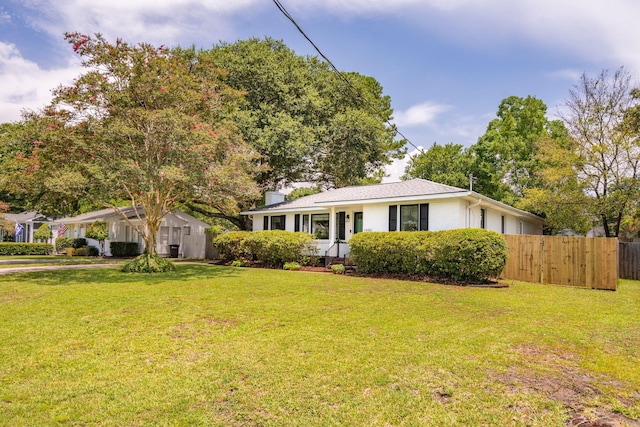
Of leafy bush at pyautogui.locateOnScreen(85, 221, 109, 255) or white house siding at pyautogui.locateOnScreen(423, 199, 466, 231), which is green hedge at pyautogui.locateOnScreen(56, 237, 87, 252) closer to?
leafy bush at pyautogui.locateOnScreen(85, 221, 109, 255)

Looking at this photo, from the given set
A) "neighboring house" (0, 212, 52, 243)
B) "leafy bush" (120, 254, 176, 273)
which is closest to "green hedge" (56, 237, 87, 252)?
"neighboring house" (0, 212, 52, 243)

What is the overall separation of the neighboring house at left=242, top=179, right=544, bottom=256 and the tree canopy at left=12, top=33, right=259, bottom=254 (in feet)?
21.8

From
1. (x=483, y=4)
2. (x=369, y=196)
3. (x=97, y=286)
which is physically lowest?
(x=97, y=286)

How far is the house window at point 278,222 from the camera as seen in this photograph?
21.1 metres

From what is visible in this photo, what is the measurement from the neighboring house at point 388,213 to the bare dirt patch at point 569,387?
387 inches

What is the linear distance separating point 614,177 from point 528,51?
1039cm

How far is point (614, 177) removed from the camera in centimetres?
1891

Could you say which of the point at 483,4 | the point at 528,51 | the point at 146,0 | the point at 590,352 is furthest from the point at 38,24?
the point at 528,51

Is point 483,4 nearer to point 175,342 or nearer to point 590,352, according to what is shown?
point 590,352

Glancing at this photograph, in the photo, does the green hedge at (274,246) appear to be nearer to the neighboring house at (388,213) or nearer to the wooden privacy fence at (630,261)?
the neighboring house at (388,213)

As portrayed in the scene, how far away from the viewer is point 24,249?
28.2m

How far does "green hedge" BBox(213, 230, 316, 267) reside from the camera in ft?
56.0

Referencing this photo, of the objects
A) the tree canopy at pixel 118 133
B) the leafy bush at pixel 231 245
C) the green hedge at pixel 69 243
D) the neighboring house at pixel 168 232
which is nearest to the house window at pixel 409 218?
the tree canopy at pixel 118 133

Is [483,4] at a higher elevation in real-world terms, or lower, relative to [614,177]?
higher
